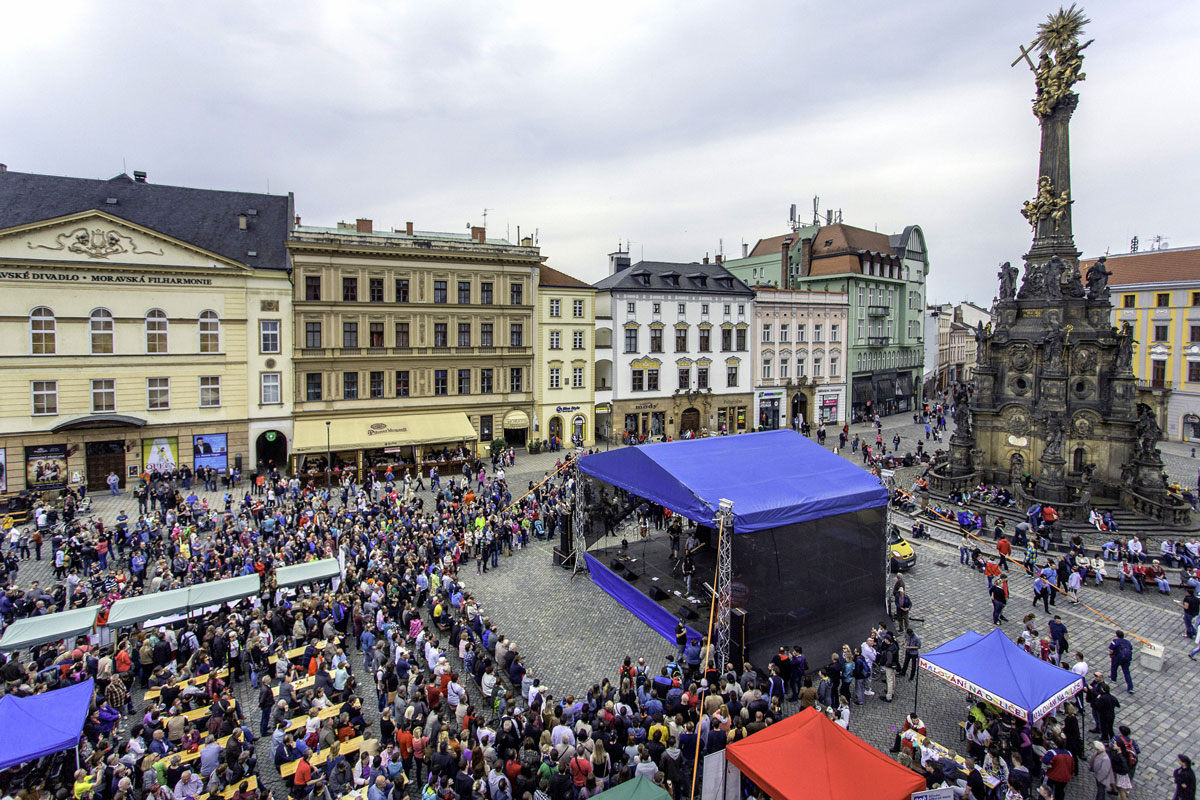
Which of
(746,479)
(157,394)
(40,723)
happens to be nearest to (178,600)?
(40,723)

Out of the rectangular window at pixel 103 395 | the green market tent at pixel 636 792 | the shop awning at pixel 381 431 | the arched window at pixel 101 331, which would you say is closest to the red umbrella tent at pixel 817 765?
the green market tent at pixel 636 792

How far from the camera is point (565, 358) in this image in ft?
141

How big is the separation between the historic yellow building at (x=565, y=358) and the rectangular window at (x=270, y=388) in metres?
15.0

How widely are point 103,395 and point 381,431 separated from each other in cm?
1285

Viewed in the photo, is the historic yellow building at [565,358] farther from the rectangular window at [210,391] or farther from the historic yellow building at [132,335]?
the rectangular window at [210,391]

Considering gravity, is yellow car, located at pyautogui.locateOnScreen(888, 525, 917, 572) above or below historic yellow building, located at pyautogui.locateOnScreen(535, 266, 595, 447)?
below

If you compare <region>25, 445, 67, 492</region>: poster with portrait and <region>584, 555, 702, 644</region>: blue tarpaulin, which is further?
<region>25, 445, 67, 492</region>: poster with portrait

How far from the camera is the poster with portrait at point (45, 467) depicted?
97.9 ft

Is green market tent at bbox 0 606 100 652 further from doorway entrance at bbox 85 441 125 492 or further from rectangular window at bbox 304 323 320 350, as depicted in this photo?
rectangular window at bbox 304 323 320 350

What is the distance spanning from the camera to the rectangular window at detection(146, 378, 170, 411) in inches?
1271

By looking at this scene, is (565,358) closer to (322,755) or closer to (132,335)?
(132,335)

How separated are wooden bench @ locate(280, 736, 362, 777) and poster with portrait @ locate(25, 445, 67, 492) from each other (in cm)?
2741

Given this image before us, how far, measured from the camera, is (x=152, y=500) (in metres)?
28.5

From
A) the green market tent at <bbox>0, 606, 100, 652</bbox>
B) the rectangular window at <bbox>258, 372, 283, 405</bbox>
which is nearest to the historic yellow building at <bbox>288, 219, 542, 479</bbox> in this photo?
the rectangular window at <bbox>258, 372, 283, 405</bbox>
